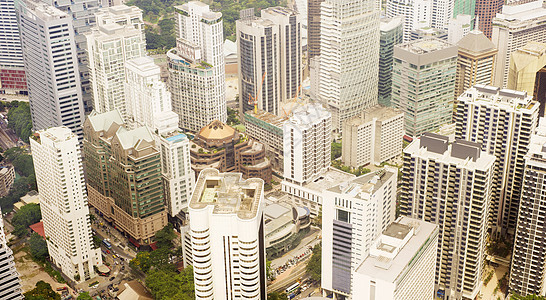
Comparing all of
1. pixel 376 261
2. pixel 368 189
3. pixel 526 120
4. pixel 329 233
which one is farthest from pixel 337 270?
pixel 526 120

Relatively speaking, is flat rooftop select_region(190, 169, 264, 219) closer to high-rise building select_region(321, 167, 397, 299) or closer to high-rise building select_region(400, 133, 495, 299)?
high-rise building select_region(321, 167, 397, 299)

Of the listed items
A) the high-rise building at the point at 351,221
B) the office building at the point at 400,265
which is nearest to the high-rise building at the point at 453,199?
the high-rise building at the point at 351,221

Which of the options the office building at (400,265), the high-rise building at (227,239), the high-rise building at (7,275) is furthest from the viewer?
the high-rise building at (7,275)

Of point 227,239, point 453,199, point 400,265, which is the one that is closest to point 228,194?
point 227,239

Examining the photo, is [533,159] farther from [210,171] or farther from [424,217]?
[210,171]

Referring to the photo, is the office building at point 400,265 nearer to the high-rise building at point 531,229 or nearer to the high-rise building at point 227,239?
the high-rise building at point 227,239

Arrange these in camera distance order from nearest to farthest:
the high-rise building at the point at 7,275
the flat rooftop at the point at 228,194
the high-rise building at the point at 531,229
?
the flat rooftop at the point at 228,194
the high-rise building at the point at 7,275
the high-rise building at the point at 531,229

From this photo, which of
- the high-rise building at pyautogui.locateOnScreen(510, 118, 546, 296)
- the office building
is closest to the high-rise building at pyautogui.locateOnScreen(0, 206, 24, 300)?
the office building
